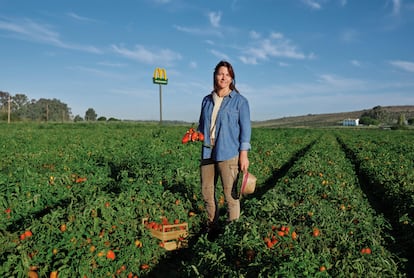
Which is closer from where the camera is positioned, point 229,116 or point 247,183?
point 229,116

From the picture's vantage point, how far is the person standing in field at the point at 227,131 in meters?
4.63

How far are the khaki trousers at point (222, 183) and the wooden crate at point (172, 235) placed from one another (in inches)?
18.7

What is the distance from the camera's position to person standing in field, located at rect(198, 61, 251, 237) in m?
4.63

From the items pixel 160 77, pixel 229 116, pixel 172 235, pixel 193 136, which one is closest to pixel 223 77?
pixel 229 116

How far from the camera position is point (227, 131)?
4656 millimetres

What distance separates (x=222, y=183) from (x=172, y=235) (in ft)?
3.25

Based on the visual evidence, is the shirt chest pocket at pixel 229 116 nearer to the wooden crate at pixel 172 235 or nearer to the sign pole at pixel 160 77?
the wooden crate at pixel 172 235

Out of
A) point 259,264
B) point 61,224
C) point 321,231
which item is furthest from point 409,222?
point 61,224

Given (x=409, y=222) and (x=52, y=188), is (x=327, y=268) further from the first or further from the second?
(x=52, y=188)

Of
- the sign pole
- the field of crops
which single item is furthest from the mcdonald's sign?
the field of crops

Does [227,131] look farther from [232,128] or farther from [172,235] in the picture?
[172,235]

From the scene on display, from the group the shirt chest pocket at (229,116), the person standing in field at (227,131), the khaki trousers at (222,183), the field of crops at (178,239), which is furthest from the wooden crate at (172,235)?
the shirt chest pocket at (229,116)

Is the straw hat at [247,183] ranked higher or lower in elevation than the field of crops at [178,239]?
higher

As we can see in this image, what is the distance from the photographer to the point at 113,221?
4.09 metres
